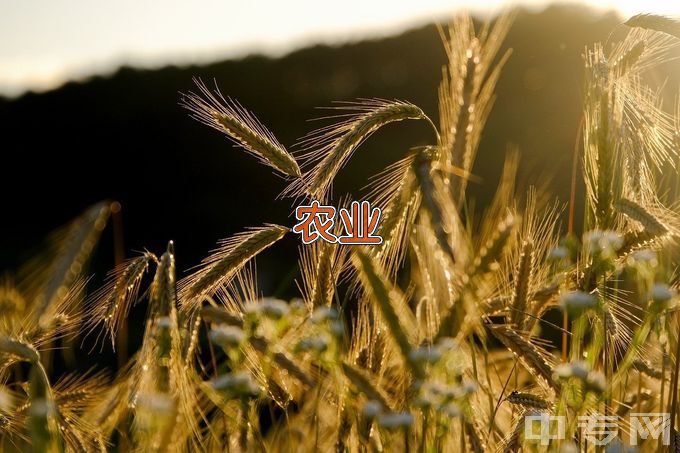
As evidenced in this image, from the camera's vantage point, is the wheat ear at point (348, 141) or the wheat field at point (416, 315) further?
the wheat ear at point (348, 141)

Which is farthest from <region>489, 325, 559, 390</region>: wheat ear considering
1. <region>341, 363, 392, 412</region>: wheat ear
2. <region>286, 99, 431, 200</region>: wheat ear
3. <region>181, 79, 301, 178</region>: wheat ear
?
<region>181, 79, 301, 178</region>: wheat ear

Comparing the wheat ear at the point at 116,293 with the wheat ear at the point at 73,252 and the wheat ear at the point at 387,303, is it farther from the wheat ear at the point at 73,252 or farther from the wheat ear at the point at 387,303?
the wheat ear at the point at 387,303

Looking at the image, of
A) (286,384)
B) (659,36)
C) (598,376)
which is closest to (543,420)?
(598,376)

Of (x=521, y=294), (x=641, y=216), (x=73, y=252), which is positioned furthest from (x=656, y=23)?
(x=73, y=252)

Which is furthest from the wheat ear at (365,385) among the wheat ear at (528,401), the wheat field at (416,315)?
the wheat ear at (528,401)

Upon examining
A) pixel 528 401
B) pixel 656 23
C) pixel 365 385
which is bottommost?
pixel 528 401

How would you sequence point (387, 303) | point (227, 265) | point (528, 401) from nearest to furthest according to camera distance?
point (387, 303), point (528, 401), point (227, 265)

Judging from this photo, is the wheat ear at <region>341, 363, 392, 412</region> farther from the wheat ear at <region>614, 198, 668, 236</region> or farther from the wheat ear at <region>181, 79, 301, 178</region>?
the wheat ear at <region>614, 198, 668, 236</region>

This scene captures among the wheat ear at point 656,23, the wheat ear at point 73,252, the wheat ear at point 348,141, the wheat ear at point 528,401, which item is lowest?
the wheat ear at point 528,401

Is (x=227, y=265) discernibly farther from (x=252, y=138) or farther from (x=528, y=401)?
(x=528, y=401)
